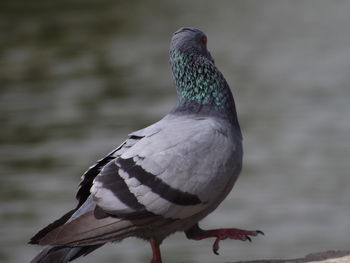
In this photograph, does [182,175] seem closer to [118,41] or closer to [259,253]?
[259,253]

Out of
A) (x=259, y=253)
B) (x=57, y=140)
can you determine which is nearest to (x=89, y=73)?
(x=57, y=140)

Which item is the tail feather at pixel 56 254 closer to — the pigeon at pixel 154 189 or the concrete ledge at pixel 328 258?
the pigeon at pixel 154 189

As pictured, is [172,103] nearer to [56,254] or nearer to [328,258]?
[328,258]

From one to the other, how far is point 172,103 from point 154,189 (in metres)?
22.5

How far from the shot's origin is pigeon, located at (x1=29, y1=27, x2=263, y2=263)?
261 inches

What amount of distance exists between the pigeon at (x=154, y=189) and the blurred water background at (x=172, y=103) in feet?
32.5

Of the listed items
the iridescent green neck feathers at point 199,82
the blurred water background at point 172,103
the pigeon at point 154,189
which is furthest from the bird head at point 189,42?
the blurred water background at point 172,103

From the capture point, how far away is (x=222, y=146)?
6941mm

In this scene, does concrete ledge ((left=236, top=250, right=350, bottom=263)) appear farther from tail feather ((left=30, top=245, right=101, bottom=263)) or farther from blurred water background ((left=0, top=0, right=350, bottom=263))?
blurred water background ((left=0, top=0, right=350, bottom=263))

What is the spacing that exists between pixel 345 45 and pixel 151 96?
10906mm

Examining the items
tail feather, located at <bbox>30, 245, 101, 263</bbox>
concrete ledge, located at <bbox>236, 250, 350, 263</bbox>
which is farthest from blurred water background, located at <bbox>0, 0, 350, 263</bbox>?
tail feather, located at <bbox>30, 245, 101, 263</bbox>

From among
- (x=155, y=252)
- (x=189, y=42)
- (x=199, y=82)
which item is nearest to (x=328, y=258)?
(x=155, y=252)

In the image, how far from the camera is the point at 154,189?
6.74 m

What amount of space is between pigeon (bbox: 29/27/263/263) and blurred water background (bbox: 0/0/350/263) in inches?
391
